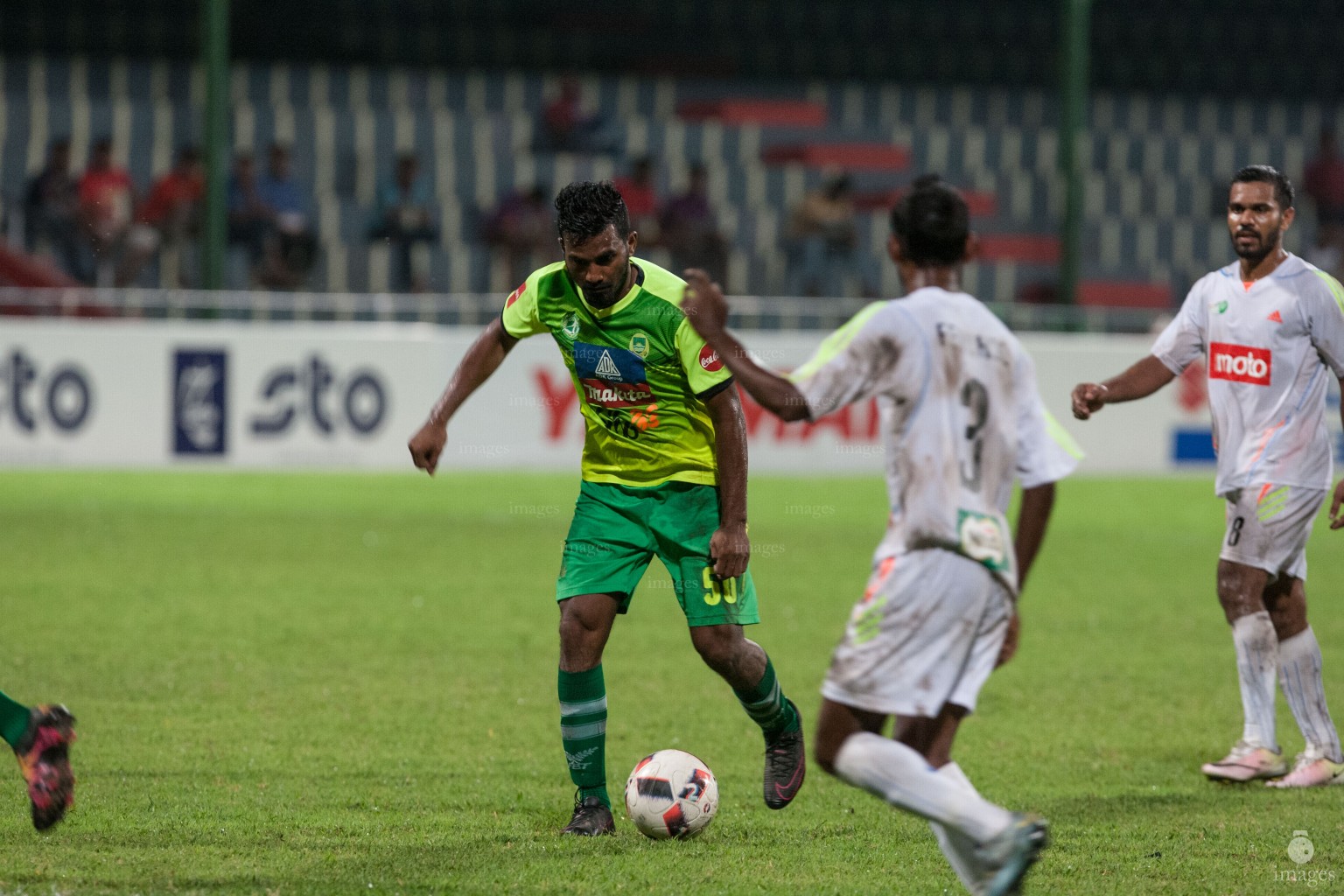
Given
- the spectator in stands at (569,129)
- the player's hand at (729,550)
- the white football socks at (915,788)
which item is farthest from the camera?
the spectator in stands at (569,129)

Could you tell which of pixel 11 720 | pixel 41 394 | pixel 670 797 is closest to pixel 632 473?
pixel 670 797

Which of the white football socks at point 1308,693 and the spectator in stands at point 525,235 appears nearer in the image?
the white football socks at point 1308,693

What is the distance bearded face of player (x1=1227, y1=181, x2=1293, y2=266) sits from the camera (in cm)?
609

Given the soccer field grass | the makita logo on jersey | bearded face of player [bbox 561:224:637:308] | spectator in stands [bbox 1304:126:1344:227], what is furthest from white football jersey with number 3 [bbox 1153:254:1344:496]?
spectator in stands [bbox 1304:126:1344:227]

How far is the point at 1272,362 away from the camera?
6.22m

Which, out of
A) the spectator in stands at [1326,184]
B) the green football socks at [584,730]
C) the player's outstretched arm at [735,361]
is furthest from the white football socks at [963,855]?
the spectator in stands at [1326,184]

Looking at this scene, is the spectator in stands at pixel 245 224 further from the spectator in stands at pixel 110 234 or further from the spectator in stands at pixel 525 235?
the spectator in stands at pixel 525 235

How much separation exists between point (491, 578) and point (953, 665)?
24.4 feet

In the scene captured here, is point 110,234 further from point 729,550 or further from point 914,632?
point 914,632

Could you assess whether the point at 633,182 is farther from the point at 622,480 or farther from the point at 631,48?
the point at 622,480

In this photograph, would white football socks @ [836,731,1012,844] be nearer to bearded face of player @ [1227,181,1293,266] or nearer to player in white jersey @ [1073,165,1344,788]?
player in white jersey @ [1073,165,1344,788]

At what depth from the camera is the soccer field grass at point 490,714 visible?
4.97m

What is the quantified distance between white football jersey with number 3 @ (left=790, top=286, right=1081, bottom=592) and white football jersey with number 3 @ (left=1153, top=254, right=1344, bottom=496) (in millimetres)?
2320

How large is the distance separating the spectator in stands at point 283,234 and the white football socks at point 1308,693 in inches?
589
